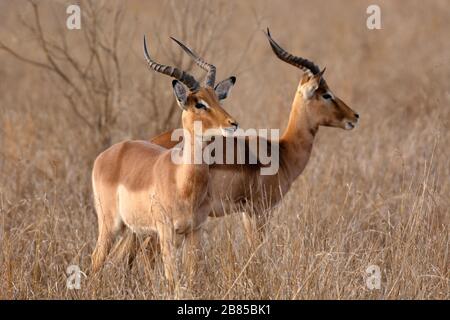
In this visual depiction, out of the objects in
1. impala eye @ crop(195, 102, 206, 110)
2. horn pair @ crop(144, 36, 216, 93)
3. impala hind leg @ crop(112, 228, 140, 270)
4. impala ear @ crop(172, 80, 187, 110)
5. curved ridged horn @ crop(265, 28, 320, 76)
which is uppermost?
curved ridged horn @ crop(265, 28, 320, 76)

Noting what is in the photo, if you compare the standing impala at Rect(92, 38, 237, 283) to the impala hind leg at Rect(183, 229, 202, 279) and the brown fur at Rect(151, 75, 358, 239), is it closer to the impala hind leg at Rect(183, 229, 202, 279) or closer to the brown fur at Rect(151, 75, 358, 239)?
the impala hind leg at Rect(183, 229, 202, 279)

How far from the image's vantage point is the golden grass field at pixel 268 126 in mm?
4805

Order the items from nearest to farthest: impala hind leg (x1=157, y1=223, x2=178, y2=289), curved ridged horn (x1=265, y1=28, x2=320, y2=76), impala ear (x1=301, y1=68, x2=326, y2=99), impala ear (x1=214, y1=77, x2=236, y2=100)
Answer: impala hind leg (x1=157, y1=223, x2=178, y2=289)
impala ear (x1=214, y1=77, x2=236, y2=100)
curved ridged horn (x1=265, y1=28, x2=320, y2=76)
impala ear (x1=301, y1=68, x2=326, y2=99)

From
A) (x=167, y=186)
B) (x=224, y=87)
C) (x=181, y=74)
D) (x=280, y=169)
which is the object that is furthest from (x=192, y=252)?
(x=280, y=169)

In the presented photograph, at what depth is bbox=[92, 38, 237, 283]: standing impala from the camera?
199 inches

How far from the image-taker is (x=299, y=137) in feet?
21.5

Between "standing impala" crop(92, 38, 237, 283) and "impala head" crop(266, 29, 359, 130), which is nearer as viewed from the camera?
"standing impala" crop(92, 38, 237, 283)

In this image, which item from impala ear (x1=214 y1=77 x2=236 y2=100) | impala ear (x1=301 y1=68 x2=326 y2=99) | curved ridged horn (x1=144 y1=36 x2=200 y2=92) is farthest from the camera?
impala ear (x1=301 y1=68 x2=326 y2=99)

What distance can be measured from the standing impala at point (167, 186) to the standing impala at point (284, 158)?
48 centimetres

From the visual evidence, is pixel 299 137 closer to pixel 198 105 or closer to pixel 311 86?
pixel 311 86

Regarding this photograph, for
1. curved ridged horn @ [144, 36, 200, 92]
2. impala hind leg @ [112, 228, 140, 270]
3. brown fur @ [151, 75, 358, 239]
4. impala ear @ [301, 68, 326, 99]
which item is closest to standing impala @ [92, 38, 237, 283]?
curved ridged horn @ [144, 36, 200, 92]

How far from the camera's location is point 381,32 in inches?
543

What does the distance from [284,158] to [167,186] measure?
1.47 m

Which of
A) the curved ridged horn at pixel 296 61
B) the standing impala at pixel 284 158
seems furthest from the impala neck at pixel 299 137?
the curved ridged horn at pixel 296 61
